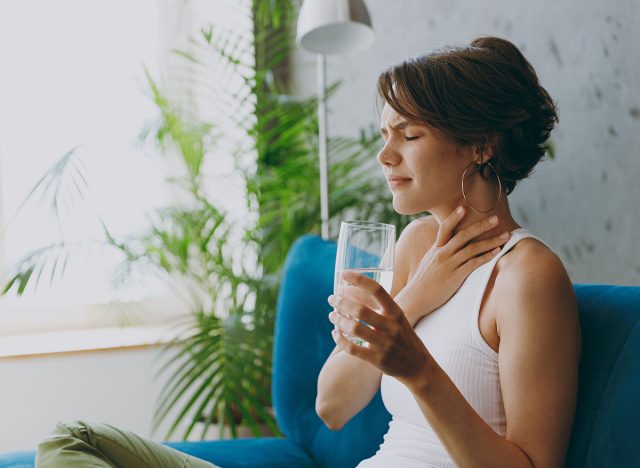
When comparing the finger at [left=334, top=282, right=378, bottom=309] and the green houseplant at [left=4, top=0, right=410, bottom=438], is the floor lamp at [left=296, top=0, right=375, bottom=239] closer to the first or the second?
the green houseplant at [left=4, top=0, right=410, bottom=438]

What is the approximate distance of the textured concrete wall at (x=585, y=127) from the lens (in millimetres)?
1687

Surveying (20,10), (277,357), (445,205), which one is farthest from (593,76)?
(20,10)

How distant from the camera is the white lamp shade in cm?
214

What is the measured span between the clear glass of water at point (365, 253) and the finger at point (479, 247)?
33 centimetres

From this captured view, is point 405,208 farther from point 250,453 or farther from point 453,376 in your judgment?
point 250,453

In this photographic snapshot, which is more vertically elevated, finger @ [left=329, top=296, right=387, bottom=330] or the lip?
the lip

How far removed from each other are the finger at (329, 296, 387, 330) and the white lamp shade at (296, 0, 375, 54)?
4.62 ft

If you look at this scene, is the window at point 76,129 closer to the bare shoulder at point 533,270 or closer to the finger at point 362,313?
the bare shoulder at point 533,270

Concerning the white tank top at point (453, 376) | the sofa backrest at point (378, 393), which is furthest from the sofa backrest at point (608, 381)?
the white tank top at point (453, 376)

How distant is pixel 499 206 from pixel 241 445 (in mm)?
800

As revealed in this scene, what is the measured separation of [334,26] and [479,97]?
1.19 m

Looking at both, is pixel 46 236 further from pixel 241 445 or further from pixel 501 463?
pixel 501 463

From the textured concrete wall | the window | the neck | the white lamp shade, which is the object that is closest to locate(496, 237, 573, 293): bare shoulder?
the neck

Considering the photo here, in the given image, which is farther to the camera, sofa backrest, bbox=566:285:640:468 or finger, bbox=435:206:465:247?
finger, bbox=435:206:465:247
